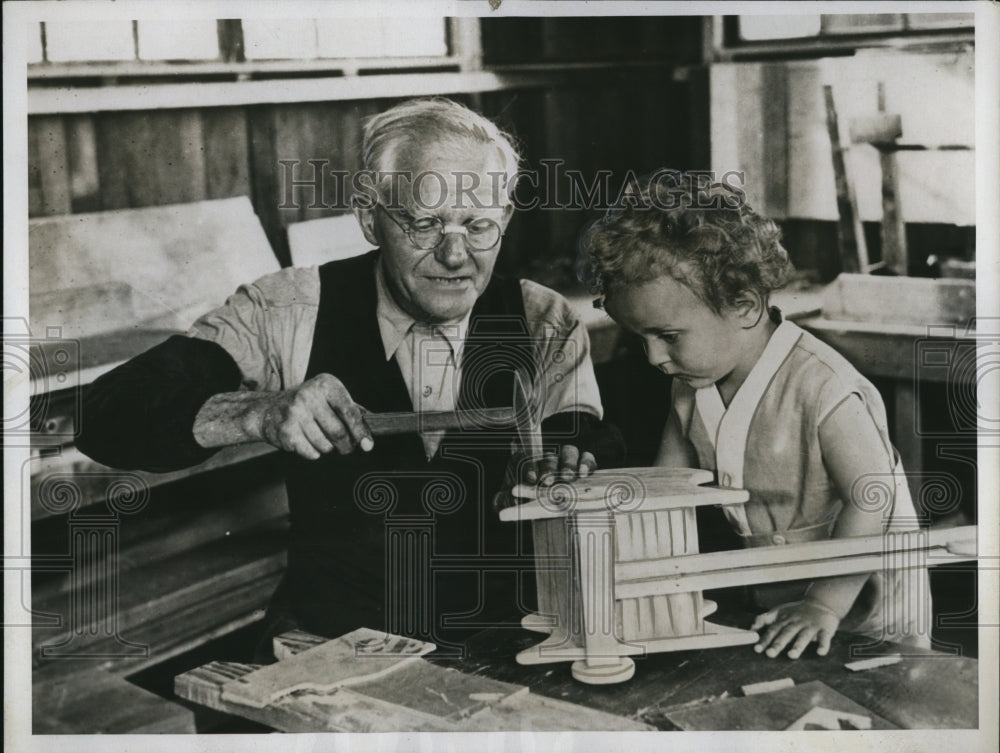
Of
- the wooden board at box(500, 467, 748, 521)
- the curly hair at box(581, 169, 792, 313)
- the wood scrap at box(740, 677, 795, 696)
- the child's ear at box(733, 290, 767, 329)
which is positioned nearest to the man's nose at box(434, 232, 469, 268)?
the curly hair at box(581, 169, 792, 313)

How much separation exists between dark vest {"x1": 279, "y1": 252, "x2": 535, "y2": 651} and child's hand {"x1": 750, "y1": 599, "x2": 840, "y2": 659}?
2.56 feet

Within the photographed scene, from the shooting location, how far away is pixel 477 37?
3.24 meters

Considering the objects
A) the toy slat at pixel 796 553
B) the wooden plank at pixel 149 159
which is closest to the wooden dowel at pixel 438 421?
the toy slat at pixel 796 553

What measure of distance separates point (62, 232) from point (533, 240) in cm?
154

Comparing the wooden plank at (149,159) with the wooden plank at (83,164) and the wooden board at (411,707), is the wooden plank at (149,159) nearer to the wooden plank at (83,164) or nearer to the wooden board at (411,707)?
the wooden plank at (83,164)

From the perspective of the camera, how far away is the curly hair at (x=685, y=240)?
126 inches

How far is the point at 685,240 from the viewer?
320 centimetres

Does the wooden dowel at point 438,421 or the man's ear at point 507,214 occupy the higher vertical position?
the man's ear at point 507,214

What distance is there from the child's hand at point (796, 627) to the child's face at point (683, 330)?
77 cm

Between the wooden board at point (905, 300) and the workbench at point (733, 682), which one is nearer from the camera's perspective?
the workbench at point (733, 682)

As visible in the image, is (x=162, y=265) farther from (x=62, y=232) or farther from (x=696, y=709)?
(x=696, y=709)

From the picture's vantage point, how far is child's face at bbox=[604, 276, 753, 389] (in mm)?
3213

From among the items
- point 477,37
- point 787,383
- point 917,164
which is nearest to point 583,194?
point 477,37

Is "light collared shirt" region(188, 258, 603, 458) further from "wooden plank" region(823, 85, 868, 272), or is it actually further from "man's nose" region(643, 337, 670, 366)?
"wooden plank" region(823, 85, 868, 272)
